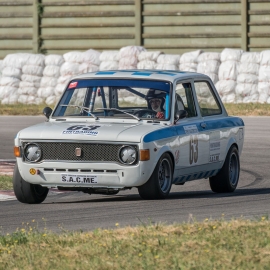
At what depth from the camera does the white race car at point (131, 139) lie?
10.4 metres

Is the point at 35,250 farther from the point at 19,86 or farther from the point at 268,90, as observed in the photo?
the point at 19,86

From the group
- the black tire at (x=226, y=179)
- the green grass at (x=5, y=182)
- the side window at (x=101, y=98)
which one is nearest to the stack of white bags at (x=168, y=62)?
the green grass at (x=5, y=182)

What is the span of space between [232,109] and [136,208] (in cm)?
1521

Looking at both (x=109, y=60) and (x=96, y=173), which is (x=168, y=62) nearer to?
(x=109, y=60)

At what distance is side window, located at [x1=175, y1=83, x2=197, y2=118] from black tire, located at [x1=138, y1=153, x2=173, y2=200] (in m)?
1.04

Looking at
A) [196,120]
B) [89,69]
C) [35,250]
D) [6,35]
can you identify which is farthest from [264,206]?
[6,35]

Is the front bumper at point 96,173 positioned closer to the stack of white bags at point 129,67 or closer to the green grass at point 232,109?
the green grass at point 232,109

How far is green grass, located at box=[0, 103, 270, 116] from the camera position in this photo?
24797 millimetres

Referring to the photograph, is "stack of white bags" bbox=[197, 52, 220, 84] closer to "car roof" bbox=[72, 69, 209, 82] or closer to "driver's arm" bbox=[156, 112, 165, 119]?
"car roof" bbox=[72, 69, 209, 82]

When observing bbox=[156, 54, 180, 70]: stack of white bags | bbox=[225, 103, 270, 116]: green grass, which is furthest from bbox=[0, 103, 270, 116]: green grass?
bbox=[156, 54, 180, 70]: stack of white bags

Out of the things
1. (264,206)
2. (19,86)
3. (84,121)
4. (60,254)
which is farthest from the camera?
(19,86)

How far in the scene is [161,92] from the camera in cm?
1148

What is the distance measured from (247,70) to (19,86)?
23.1 ft

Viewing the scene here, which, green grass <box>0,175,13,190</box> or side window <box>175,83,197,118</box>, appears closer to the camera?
side window <box>175,83,197,118</box>
